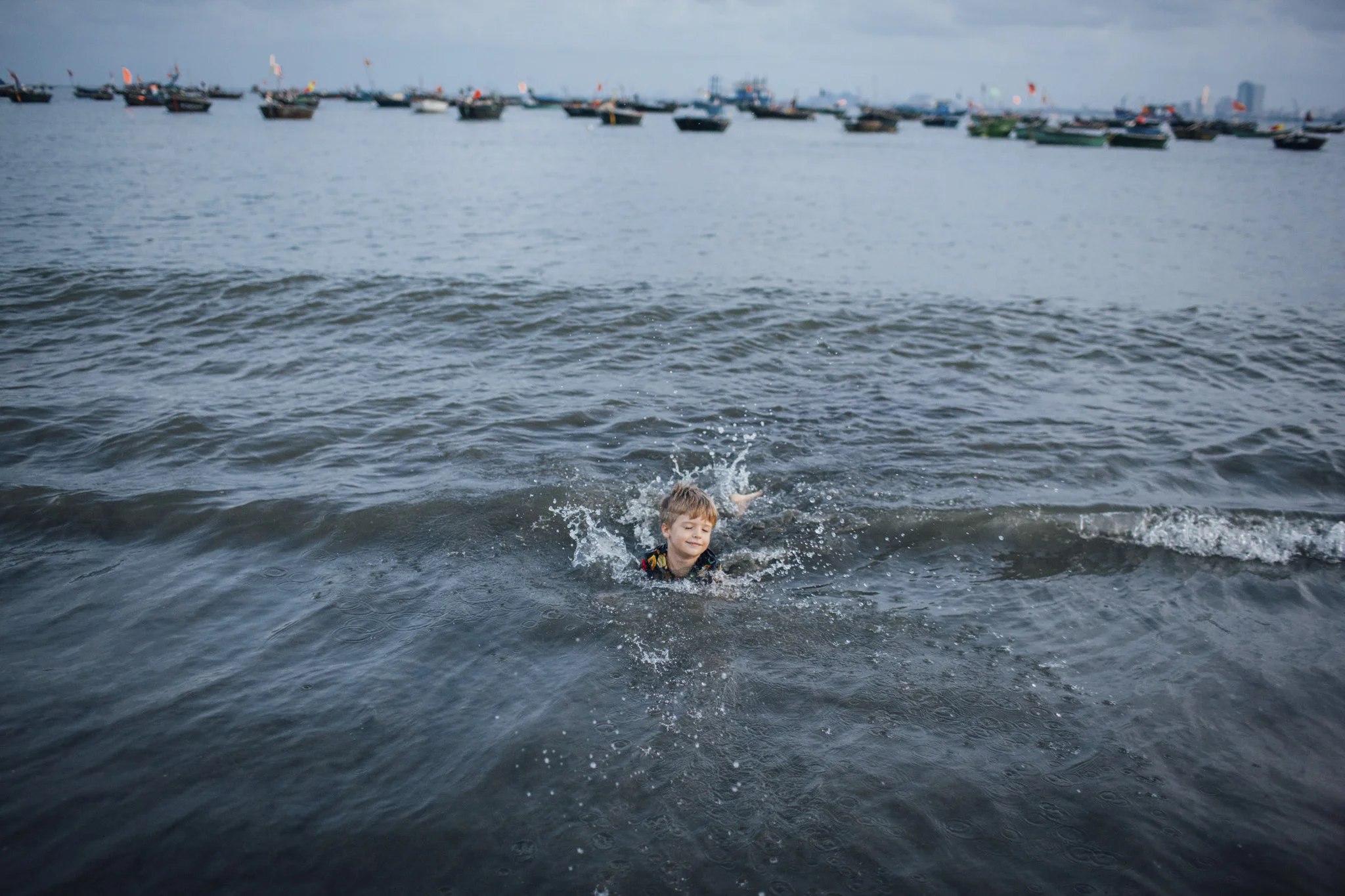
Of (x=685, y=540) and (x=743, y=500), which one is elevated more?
(x=685, y=540)

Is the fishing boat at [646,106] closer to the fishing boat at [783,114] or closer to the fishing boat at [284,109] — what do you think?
the fishing boat at [783,114]

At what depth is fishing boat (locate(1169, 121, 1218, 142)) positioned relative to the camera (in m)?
100

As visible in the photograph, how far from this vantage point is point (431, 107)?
126875mm

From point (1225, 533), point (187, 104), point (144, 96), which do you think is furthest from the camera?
point (144, 96)

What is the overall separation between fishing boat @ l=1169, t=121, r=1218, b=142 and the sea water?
10665 cm

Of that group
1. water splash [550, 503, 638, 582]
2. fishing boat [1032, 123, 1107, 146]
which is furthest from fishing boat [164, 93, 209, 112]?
water splash [550, 503, 638, 582]

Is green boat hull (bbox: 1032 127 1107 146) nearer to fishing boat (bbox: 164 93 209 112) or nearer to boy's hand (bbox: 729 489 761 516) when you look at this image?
boy's hand (bbox: 729 489 761 516)

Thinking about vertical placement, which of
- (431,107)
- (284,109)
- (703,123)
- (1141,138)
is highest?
(431,107)

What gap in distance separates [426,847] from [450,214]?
79.6 feet

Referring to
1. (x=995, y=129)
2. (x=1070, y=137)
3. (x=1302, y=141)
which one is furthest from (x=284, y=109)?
(x=1302, y=141)

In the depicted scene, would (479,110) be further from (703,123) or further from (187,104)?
(187,104)

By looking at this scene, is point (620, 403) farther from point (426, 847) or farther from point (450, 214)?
point (450, 214)

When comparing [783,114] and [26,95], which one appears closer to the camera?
[26,95]

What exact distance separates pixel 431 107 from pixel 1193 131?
11193 centimetres
